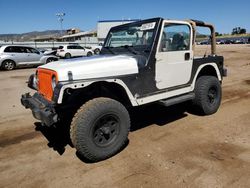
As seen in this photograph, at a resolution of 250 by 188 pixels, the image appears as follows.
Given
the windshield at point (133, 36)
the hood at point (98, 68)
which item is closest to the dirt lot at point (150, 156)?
the hood at point (98, 68)

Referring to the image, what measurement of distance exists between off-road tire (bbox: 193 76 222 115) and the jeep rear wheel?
7.10ft

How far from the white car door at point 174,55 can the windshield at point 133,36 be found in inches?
9.4

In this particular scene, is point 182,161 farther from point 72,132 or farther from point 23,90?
point 23,90

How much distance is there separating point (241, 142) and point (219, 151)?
0.56m

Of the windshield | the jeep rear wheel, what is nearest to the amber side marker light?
the jeep rear wheel

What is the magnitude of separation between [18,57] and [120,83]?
1474 centimetres

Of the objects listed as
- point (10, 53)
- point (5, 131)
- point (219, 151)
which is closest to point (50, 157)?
point (5, 131)

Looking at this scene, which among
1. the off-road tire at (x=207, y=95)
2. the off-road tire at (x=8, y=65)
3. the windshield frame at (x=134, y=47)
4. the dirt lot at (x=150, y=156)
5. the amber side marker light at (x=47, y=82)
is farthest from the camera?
the off-road tire at (x=8, y=65)

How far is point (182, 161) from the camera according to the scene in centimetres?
371

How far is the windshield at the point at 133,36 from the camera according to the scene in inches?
184

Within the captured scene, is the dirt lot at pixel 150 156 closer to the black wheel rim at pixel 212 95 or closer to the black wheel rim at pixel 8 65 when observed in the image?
the black wheel rim at pixel 212 95

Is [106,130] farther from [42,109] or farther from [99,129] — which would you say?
[42,109]

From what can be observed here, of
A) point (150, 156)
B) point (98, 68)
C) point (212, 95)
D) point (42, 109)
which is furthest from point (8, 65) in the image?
point (150, 156)

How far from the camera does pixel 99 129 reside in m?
3.81
